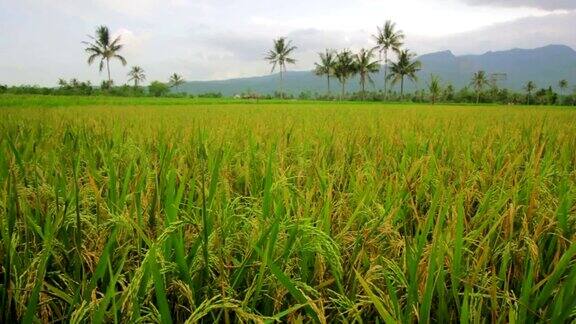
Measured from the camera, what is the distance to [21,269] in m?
0.80

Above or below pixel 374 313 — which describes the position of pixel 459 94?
above

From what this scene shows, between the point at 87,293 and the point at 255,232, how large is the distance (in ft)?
1.17

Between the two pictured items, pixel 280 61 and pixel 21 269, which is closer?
pixel 21 269

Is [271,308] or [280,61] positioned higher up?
[280,61]

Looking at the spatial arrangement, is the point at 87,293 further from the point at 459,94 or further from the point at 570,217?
the point at 459,94

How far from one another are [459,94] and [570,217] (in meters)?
52.7

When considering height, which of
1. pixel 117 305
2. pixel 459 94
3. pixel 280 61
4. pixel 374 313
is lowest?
pixel 374 313

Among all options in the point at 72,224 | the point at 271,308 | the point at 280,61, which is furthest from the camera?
the point at 280,61

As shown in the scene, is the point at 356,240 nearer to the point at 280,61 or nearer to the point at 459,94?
the point at 280,61

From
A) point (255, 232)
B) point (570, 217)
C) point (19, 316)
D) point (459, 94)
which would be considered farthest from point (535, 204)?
point (459, 94)

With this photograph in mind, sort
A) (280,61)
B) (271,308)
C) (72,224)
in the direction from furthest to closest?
(280,61), (72,224), (271,308)

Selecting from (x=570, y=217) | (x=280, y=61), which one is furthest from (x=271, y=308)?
(x=280, y=61)

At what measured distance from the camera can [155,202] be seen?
105 cm

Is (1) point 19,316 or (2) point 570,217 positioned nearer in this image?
(1) point 19,316
